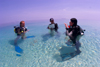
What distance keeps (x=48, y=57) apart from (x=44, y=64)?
0.48m

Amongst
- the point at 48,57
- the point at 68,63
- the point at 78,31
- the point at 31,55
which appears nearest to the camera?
the point at 68,63

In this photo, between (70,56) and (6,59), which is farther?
(6,59)

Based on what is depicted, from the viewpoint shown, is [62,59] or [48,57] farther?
[48,57]

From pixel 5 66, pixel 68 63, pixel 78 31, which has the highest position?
pixel 78 31

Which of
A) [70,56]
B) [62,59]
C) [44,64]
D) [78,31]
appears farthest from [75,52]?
[44,64]

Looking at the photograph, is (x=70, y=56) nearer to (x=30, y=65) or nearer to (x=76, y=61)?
(x=76, y=61)

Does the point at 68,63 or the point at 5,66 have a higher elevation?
the point at 68,63

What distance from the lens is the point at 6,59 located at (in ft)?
12.1

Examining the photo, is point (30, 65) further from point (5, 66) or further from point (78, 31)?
point (78, 31)

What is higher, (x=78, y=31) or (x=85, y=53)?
(x=78, y=31)

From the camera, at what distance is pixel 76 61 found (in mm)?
3098

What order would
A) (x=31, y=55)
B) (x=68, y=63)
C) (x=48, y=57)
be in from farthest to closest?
(x=31, y=55)
(x=48, y=57)
(x=68, y=63)

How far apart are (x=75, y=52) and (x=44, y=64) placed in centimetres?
172

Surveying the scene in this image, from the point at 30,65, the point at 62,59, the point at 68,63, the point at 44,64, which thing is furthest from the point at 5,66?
the point at 68,63
